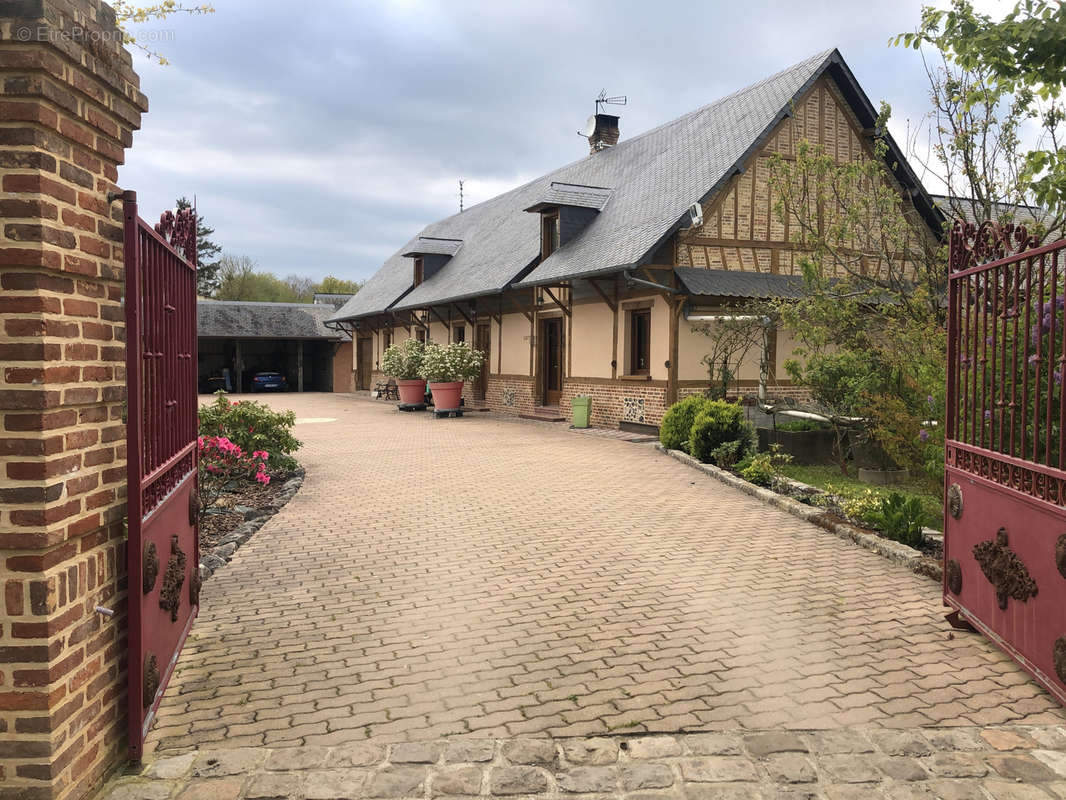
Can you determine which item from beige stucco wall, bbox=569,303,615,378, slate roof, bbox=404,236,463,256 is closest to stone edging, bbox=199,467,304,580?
beige stucco wall, bbox=569,303,615,378

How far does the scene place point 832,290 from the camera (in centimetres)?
1023

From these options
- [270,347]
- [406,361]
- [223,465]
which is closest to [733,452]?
[223,465]

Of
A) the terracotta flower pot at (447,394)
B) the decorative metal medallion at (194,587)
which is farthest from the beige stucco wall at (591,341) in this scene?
the decorative metal medallion at (194,587)

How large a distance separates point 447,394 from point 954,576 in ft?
52.1

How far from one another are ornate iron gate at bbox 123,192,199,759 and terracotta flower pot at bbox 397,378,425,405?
17.4 meters

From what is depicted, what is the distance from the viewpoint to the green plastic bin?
1630 cm

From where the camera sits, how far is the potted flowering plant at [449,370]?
19.5 meters

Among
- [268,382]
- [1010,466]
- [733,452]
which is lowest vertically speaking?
[733,452]

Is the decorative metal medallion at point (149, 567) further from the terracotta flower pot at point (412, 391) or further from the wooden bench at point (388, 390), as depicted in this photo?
the wooden bench at point (388, 390)

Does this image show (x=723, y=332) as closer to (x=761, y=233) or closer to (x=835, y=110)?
(x=761, y=233)

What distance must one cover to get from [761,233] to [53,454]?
1451 centimetres

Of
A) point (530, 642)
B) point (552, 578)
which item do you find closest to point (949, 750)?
point (530, 642)

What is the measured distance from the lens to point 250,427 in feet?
→ 31.7

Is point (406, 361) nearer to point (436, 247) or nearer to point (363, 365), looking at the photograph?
point (436, 247)
